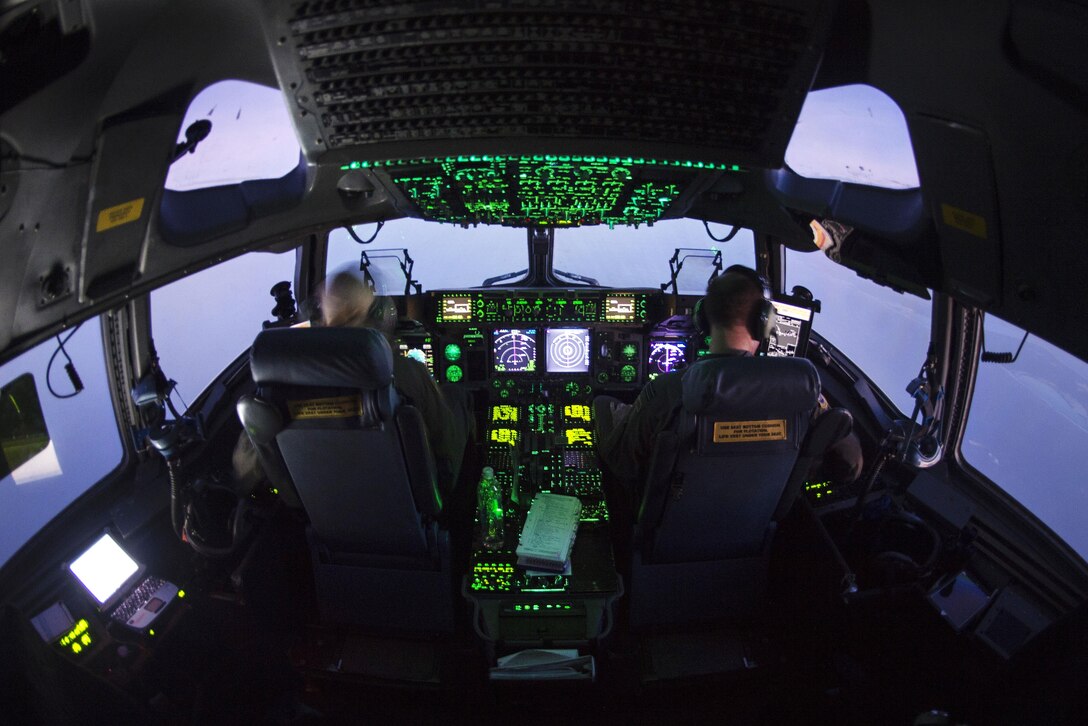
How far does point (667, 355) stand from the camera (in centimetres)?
327

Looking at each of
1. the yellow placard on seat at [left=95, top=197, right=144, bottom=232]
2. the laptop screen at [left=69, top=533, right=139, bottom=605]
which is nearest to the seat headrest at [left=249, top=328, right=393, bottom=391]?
the yellow placard on seat at [left=95, top=197, right=144, bottom=232]


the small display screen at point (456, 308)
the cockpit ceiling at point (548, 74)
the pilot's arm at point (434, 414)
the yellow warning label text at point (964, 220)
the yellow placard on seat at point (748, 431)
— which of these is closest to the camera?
the cockpit ceiling at point (548, 74)

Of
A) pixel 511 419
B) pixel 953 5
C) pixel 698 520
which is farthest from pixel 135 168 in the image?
pixel 511 419

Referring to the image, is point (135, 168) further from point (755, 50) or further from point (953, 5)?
point (953, 5)

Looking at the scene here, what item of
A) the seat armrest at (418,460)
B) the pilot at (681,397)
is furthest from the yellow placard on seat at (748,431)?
the seat armrest at (418,460)

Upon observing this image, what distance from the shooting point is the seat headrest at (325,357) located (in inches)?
66.6

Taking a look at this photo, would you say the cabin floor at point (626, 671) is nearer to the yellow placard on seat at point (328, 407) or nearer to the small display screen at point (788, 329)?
Answer: the yellow placard on seat at point (328, 407)

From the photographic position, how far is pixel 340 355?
169 cm

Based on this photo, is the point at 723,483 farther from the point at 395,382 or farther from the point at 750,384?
the point at 395,382

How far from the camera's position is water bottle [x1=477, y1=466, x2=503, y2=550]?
2.25 meters

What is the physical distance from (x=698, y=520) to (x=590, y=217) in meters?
1.24

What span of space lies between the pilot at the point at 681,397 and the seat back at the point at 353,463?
0.70m

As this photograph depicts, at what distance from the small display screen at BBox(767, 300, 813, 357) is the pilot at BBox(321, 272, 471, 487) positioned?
1659mm

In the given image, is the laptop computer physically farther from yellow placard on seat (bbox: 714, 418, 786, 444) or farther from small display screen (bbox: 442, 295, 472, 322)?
yellow placard on seat (bbox: 714, 418, 786, 444)
